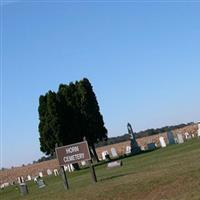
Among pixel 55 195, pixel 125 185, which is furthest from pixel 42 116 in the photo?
pixel 125 185

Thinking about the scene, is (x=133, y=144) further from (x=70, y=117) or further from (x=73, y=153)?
(x=73, y=153)

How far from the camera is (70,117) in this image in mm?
53281

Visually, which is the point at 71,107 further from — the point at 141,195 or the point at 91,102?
the point at 141,195

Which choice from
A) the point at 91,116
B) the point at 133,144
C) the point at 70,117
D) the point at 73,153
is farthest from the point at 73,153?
the point at 91,116

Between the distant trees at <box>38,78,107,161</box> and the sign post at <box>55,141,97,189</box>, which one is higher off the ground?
the distant trees at <box>38,78,107,161</box>

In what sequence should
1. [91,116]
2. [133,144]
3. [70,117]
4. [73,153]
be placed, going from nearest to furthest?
[73,153] → [70,117] → [133,144] → [91,116]

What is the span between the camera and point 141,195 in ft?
57.4

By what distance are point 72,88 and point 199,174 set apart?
39.9 metres

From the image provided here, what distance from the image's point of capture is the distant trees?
5153 cm

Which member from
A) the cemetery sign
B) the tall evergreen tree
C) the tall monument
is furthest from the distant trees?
the cemetery sign

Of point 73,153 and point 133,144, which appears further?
point 133,144

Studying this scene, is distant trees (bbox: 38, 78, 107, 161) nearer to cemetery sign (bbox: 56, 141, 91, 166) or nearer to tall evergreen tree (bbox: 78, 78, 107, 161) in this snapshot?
tall evergreen tree (bbox: 78, 78, 107, 161)

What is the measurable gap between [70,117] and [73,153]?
28345 mm

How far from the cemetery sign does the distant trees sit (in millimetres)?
25576
